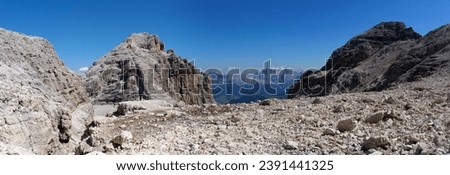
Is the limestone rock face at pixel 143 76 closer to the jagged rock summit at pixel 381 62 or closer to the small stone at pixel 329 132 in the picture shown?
the jagged rock summit at pixel 381 62

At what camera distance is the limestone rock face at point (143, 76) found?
177ft

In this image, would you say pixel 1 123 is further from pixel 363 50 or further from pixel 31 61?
pixel 363 50

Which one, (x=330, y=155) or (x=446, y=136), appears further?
(x=446, y=136)

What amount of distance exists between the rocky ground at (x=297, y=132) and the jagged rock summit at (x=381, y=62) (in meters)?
18.5

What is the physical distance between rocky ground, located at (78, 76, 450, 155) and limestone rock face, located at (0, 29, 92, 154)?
2.55ft

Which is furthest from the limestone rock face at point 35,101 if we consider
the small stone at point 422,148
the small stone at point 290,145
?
the small stone at point 422,148

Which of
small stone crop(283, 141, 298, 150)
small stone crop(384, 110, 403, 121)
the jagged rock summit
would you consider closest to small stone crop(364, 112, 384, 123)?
small stone crop(384, 110, 403, 121)

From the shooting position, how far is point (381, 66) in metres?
49.1

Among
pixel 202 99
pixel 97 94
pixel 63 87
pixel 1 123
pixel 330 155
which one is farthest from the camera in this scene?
pixel 202 99

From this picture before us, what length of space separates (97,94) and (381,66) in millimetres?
39690

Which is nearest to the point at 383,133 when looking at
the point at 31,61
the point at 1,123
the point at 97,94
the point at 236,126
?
the point at 236,126

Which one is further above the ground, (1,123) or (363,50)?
(363,50)

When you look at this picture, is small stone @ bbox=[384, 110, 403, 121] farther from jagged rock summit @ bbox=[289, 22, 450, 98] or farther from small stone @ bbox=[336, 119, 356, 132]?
jagged rock summit @ bbox=[289, 22, 450, 98]

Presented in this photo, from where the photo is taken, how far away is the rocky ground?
24.0 ft
